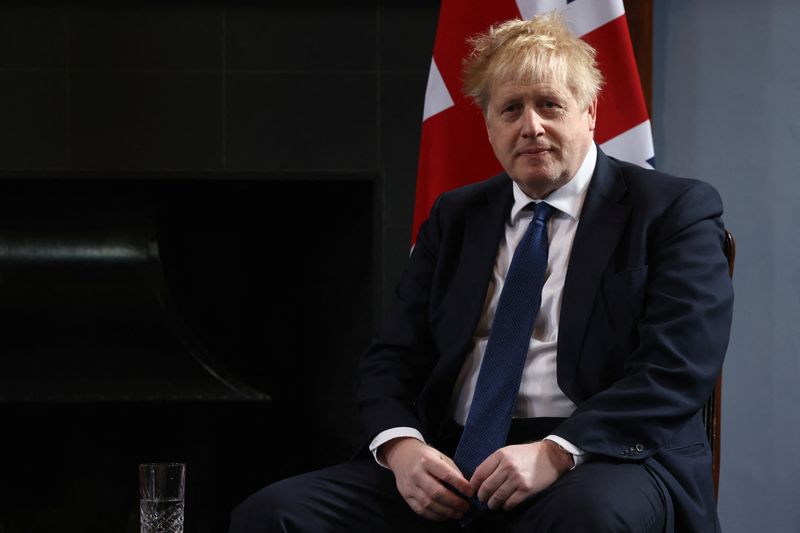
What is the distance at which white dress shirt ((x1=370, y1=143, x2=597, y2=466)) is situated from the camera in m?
1.76

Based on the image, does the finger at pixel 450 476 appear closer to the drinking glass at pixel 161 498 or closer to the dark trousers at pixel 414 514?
the dark trousers at pixel 414 514

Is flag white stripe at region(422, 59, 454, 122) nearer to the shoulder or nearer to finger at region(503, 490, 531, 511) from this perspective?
the shoulder

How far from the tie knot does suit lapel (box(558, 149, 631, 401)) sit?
2.7 inches

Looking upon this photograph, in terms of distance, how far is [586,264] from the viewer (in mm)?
1750

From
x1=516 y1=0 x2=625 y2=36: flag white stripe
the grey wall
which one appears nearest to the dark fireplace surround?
x1=516 y1=0 x2=625 y2=36: flag white stripe

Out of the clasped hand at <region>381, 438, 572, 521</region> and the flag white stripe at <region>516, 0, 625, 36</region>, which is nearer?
the clasped hand at <region>381, 438, 572, 521</region>

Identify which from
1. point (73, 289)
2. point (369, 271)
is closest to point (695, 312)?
point (369, 271)

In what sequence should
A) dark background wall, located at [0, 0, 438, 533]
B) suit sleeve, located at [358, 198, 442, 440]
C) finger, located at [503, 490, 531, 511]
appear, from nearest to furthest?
finger, located at [503, 490, 531, 511]
suit sleeve, located at [358, 198, 442, 440]
dark background wall, located at [0, 0, 438, 533]

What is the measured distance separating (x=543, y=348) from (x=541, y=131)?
1.20 feet

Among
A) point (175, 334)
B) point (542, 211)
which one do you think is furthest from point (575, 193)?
point (175, 334)

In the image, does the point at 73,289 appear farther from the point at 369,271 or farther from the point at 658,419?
the point at 658,419

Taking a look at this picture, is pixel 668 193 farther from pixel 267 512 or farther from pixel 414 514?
pixel 267 512

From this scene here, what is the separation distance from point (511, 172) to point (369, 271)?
1.36 meters

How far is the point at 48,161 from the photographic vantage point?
310 cm
